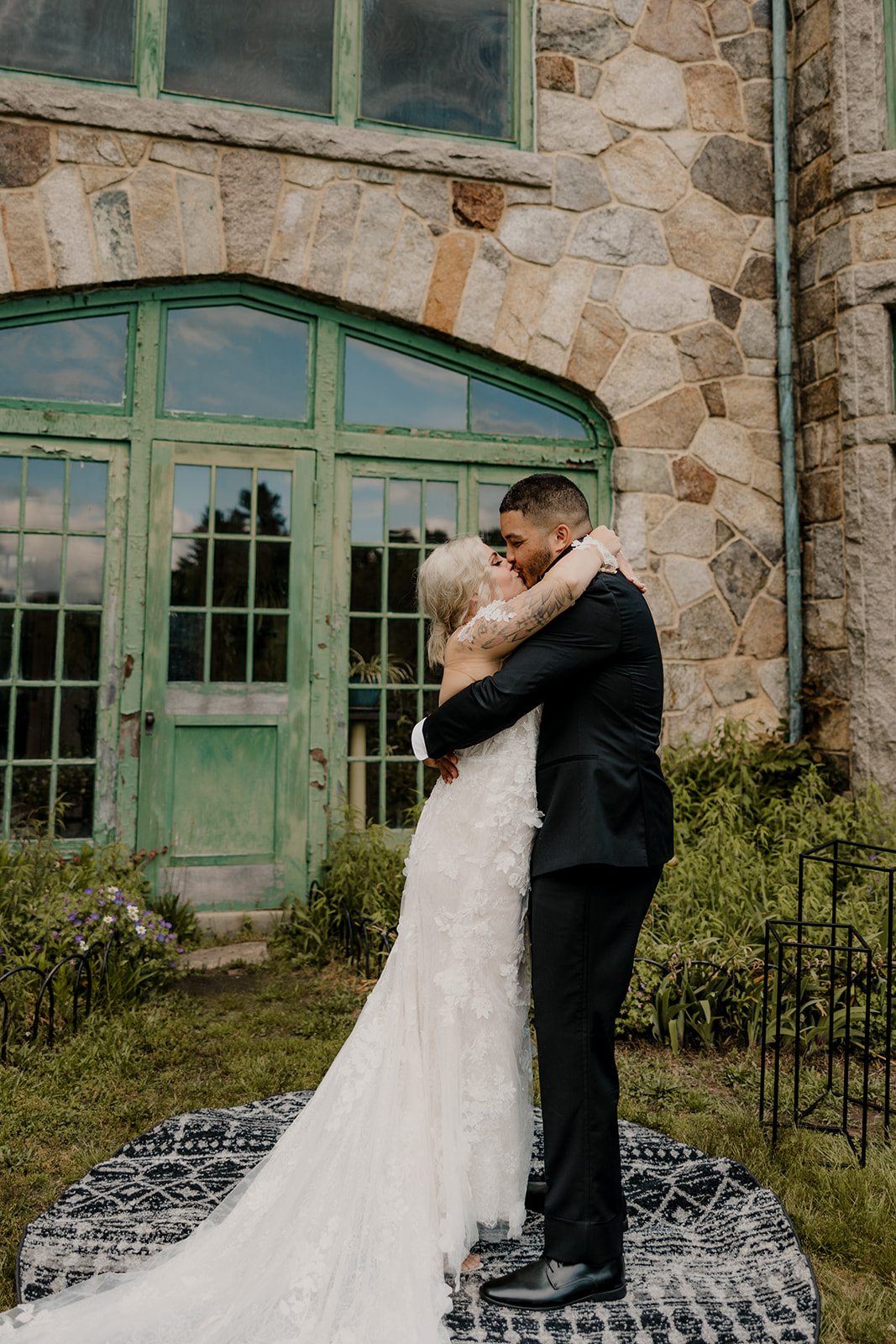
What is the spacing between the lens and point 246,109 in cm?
542

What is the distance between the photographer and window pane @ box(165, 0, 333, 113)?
5.39 metres

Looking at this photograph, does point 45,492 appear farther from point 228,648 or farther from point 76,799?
point 76,799

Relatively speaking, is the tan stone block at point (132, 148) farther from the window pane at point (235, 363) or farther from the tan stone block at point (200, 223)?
the window pane at point (235, 363)

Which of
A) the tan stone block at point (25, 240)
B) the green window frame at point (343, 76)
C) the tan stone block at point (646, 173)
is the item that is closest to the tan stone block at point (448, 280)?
the green window frame at point (343, 76)

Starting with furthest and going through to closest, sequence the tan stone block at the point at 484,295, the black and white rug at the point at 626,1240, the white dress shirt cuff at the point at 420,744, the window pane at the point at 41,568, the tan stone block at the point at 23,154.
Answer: the tan stone block at the point at 484,295 → the window pane at the point at 41,568 → the tan stone block at the point at 23,154 → the white dress shirt cuff at the point at 420,744 → the black and white rug at the point at 626,1240

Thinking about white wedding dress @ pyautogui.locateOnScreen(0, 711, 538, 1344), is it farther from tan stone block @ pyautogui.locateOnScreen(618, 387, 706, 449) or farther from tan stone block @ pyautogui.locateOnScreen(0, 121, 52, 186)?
tan stone block @ pyautogui.locateOnScreen(0, 121, 52, 186)

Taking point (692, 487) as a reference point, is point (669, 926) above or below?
below

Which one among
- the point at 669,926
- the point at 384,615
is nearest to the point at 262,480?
the point at 384,615

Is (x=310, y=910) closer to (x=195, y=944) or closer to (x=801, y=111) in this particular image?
(x=195, y=944)

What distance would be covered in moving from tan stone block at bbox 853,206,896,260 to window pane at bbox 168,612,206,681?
436 cm

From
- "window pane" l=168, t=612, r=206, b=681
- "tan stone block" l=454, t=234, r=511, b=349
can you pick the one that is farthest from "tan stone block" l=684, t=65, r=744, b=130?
"window pane" l=168, t=612, r=206, b=681

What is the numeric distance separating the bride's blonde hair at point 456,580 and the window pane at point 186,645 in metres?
3.04

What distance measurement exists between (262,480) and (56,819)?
2161 mm

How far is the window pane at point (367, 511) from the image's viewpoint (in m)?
5.63
